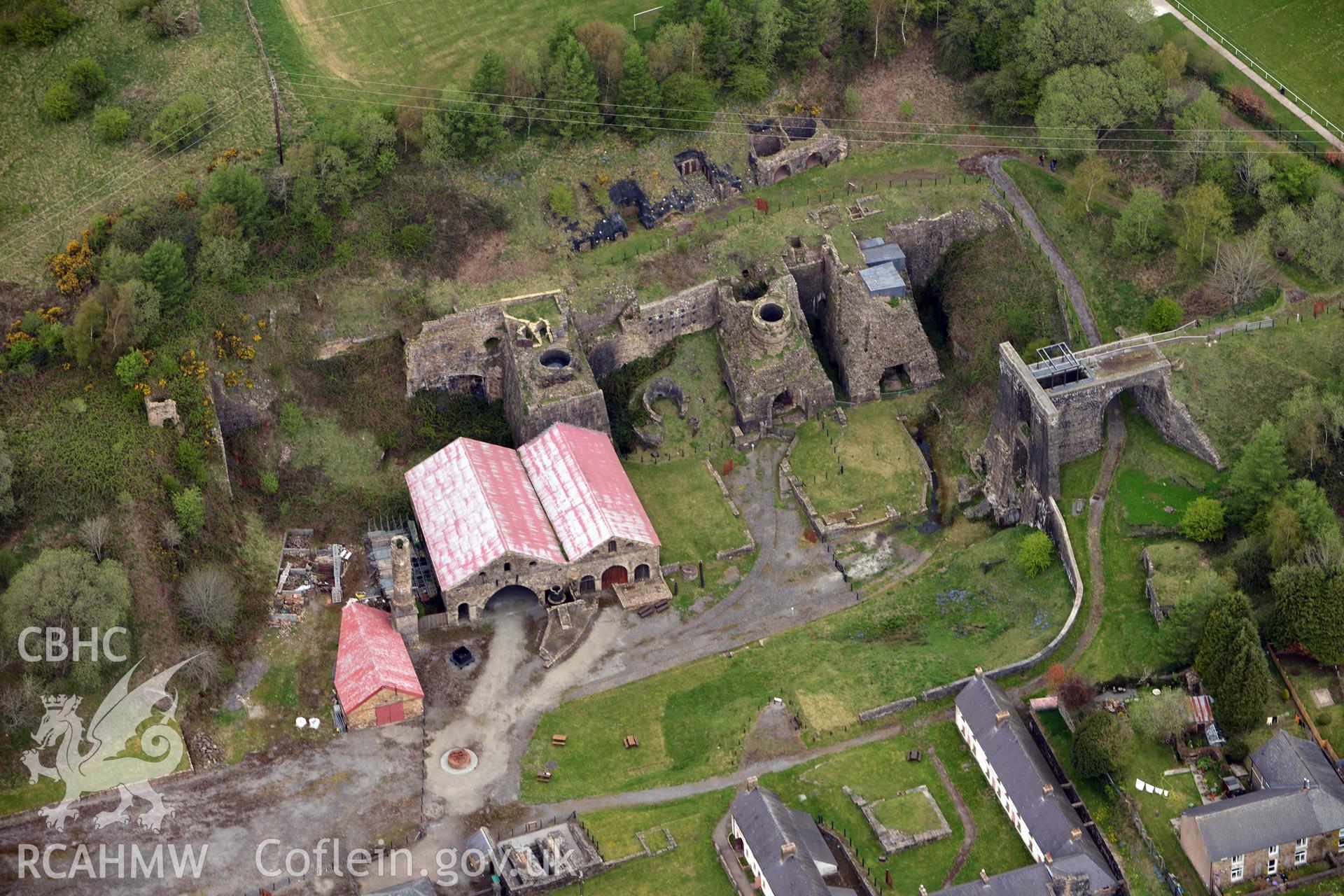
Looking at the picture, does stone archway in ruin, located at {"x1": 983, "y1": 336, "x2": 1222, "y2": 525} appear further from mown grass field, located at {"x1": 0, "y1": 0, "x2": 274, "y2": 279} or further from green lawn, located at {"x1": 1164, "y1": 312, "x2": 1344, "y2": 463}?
mown grass field, located at {"x1": 0, "y1": 0, "x2": 274, "y2": 279}

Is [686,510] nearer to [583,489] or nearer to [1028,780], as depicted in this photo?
[583,489]

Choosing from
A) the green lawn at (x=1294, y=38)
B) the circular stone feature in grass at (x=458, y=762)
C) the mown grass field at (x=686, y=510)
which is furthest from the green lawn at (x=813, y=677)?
the green lawn at (x=1294, y=38)

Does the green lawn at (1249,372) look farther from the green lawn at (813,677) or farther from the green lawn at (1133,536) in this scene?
the green lawn at (813,677)

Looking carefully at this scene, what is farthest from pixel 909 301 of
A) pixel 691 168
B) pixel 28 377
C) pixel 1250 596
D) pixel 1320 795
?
pixel 28 377

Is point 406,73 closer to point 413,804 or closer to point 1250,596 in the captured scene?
point 413,804

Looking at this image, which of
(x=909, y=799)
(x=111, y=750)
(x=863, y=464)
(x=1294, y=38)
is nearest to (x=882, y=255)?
(x=863, y=464)
